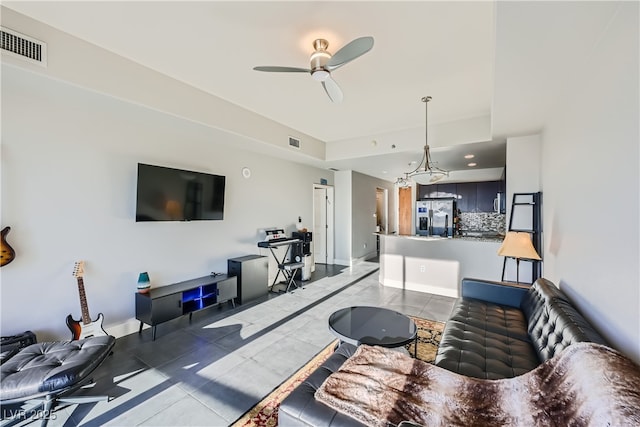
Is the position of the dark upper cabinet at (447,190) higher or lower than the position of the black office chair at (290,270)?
higher

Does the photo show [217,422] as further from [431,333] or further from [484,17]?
[484,17]

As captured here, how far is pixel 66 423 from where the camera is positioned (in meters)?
1.77

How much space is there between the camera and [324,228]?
6969 millimetres

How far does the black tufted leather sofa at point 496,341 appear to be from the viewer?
4.38 feet

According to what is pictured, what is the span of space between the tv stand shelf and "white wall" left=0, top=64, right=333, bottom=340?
0.22 m

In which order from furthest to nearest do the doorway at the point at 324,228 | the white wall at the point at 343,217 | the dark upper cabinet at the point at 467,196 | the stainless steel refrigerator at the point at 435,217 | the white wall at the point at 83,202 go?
the dark upper cabinet at the point at 467,196 < the doorway at the point at 324,228 < the white wall at the point at 343,217 < the stainless steel refrigerator at the point at 435,217 < the white wall at the point at 83,202

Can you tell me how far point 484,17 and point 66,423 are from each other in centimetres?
407

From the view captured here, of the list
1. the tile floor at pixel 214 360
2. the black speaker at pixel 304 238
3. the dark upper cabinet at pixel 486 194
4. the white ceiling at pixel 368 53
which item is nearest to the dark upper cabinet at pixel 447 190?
the dark upper cabinet at pixel 486 194

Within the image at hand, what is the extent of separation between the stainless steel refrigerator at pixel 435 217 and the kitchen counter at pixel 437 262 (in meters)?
1.88

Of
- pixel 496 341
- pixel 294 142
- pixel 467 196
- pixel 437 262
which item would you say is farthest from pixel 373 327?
pixel 467 196

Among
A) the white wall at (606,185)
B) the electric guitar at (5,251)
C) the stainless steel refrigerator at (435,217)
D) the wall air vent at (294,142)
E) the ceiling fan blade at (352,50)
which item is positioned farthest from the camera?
the stainless steel refrigerator at (435,217)

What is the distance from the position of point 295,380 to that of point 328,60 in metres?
2.61

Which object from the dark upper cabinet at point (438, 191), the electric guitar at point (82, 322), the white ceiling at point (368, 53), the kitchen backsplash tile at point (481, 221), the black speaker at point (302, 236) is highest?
the white ceiling at point (368, 53)

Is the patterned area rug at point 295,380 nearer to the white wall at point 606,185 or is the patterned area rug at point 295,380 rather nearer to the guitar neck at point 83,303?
the white wall at point 606,185
